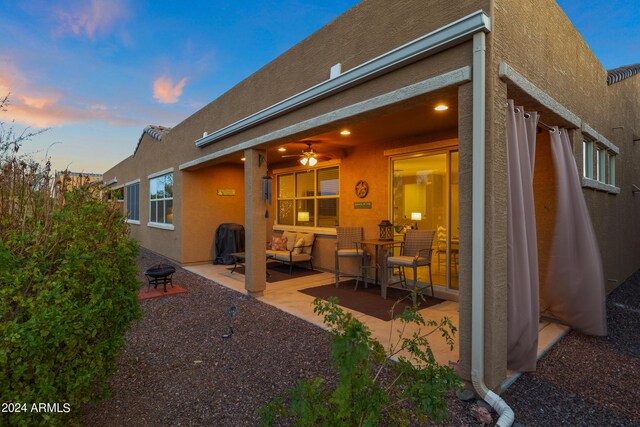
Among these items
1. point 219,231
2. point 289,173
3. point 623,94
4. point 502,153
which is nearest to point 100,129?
point 219,231

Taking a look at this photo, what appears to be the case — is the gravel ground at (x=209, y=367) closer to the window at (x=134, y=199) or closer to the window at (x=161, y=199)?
the window at (x=161, y=199)

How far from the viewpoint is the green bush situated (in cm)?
163

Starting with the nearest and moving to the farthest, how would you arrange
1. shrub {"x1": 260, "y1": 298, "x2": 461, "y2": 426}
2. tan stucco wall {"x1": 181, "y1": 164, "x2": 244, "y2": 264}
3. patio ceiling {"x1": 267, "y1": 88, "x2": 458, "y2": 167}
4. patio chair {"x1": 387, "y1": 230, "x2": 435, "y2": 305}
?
1. shrub {"x1": 260, "y1": 298, "x2": 461, "y2": 426}
2. patio ceiling {"x1": 267, "y1": 88, "x2": 458, "y2": 167}
3. patio chair {"x1": 387, "y1": 230, "x2": 435, "y2": 305}
4. tan stucco wall {"x1": 181, "y1": 164, "x2": 244, "y2": 264}

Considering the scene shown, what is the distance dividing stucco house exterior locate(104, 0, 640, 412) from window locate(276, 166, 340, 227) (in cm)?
5

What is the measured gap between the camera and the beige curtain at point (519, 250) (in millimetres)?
2939

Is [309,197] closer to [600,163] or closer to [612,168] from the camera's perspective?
[600,163]

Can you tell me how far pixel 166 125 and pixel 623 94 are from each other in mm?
14145

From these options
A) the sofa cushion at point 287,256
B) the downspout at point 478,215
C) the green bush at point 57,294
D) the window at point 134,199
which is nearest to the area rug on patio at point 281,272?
the sofa cushion at point 287,256

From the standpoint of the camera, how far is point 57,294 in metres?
1.73

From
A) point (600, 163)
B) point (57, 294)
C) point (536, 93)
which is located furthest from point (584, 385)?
point (600, 163)

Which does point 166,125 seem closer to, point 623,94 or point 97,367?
point 97,367

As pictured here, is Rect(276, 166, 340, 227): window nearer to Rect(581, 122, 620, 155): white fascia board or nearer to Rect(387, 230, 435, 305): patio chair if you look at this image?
Rect(387, 230, 435, 305): patio chair

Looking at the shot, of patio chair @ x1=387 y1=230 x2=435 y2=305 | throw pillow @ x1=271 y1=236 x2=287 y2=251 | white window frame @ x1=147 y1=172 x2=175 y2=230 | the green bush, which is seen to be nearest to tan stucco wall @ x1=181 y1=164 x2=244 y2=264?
white window frame @ x1=147 y1=172 x2=175 y2=230

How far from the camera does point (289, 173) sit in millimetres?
9383
